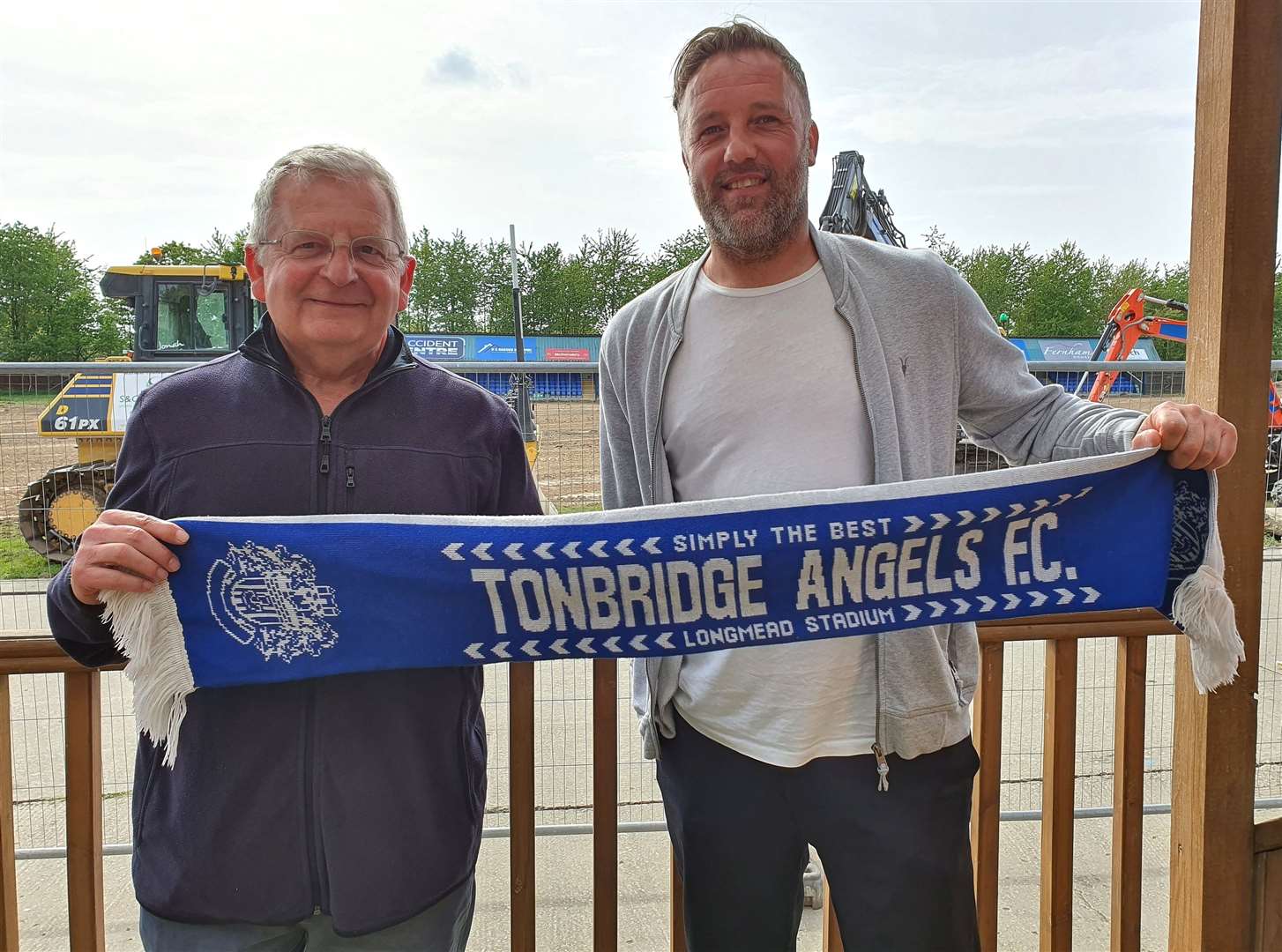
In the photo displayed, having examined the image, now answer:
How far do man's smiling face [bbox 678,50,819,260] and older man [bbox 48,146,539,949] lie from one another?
0.64 metres

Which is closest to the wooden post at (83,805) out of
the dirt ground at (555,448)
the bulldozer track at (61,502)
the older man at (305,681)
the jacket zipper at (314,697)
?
the older man at (305,681)

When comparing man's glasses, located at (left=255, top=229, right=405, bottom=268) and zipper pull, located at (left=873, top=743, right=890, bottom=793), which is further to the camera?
zipper pull, located at (left=873, top=743, right=890, bottom=793)

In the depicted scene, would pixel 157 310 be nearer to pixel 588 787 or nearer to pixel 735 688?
pixel 588 787

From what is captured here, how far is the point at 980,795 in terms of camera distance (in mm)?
2129

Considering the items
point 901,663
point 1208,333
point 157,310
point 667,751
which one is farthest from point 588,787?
point 157,310

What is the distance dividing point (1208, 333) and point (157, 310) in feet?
36.5

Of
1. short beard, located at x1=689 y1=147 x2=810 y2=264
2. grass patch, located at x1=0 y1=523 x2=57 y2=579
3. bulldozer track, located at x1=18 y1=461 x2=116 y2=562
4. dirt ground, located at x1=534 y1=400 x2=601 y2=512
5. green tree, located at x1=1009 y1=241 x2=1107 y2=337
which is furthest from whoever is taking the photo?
green tree, located at x1=1009 y1=241 x2=1107 y2=337

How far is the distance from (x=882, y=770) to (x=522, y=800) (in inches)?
33.9

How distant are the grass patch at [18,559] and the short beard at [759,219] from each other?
8250mm

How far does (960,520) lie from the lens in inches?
64.4

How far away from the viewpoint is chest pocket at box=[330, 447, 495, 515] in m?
1.55

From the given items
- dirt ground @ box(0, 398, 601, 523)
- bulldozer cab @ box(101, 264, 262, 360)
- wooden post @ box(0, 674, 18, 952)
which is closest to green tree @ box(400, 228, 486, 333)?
bulldozer cab @ box(101, 264, 262, 360)

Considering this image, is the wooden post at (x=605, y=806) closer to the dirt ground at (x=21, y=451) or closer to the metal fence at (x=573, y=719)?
the metal fence at (x=573, y=719)

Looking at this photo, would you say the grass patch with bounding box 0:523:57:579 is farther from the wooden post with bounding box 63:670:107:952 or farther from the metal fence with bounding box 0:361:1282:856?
the wooden post with bounding box 63:670:107:952
